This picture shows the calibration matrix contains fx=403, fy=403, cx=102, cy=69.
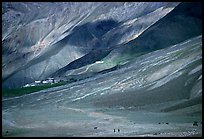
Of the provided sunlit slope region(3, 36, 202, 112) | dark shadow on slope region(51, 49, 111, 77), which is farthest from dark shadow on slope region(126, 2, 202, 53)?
sunlit slope region(3, 36, 202, 112)

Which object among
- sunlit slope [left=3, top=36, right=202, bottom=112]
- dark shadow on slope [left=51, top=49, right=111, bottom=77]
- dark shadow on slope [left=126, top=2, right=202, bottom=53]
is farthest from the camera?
dark shadow on slope [left=51, top=49, right=111, bottom=77]

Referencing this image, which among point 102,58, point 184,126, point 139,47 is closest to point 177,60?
point 184,126

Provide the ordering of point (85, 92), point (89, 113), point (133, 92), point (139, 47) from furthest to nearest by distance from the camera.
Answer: point (139, 47)
point (85, 92)
point (133, 92)
point (89, 113)

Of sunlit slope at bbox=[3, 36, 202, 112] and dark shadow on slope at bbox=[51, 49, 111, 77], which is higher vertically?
dark shadow on slope at bbox=[51, 49, 111, 77]

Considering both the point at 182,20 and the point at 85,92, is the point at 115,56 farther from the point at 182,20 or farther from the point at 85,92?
the point at 85,92

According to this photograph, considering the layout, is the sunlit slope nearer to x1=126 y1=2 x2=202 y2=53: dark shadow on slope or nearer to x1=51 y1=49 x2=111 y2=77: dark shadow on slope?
x1=126 y1=2 x2=202 y2=53: dark shadow on slope

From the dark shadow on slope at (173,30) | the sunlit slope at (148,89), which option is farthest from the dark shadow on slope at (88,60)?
the sunlit slope at (148,89)

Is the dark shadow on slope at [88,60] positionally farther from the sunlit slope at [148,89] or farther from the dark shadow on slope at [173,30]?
the sunlit slope at [148,89]

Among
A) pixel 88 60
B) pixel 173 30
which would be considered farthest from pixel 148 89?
pixel 88 60

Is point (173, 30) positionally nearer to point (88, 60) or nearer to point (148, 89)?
point (88, 60)

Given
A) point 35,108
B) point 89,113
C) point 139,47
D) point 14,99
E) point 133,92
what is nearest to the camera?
point 89,113

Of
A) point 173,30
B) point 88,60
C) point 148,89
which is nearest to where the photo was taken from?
point 148,89
